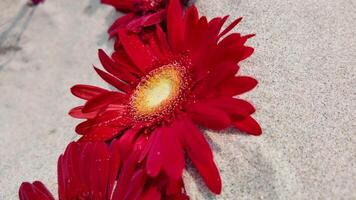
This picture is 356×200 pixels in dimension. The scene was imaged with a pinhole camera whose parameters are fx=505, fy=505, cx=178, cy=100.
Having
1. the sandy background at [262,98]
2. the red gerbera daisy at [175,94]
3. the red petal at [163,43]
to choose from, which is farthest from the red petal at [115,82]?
the sandy background at [262,98]

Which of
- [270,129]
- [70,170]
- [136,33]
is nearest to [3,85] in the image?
[136,33]

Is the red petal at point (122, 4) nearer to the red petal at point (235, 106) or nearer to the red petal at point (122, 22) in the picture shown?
the red petal at point (122, 22)

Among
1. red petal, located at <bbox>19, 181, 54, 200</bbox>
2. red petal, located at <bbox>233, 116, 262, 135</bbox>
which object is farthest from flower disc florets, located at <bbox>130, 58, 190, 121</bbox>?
red petal, located at <bbox>19, 181, 54, 200</bbox>

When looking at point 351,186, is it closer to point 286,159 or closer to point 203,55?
Result: point 286,159

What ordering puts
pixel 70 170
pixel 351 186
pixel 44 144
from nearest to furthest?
pixel 351 186
pixel 70 170
pixel 44 144

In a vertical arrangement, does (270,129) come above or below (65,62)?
below

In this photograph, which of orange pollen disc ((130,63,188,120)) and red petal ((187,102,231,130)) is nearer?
red petal ((187,102,231,130))

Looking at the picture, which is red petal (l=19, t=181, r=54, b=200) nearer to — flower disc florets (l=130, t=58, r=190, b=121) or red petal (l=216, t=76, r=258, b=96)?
flower disc florets (l=130, t=58, r=190, b=121)
